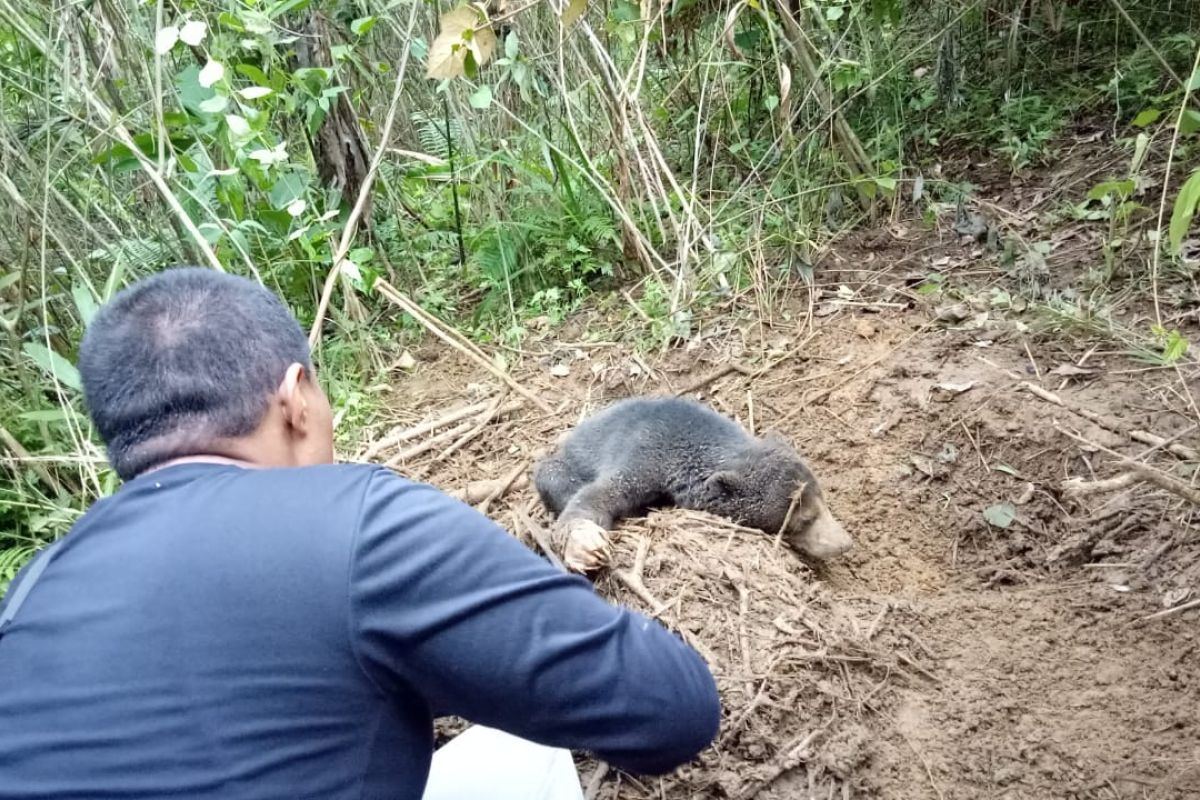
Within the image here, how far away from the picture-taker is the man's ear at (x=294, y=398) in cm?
189

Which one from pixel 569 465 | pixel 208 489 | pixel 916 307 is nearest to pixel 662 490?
pixel 569 465

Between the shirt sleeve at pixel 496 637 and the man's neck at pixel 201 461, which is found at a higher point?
the man's neck at pixel 201 461

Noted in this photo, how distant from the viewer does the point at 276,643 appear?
156 cm

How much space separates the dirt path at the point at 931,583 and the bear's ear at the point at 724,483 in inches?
7.1

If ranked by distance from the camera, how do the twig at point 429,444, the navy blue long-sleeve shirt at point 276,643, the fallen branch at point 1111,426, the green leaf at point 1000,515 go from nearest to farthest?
the navy blue long-sleeve shirt at point 276,643 < the fallen branch at point 1111,426 < the green leaf at point 1000,515 < the twig at point 429,444

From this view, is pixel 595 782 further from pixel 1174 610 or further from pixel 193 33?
pixel 193 33

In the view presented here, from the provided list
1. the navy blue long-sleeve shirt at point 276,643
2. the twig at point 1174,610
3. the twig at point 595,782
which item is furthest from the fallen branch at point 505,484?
the twig at point 1174,610

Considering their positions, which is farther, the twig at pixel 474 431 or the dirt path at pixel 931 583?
the twig at pixel 474 431

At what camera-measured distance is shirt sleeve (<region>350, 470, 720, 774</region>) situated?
1567mm

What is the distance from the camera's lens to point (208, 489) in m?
1.66

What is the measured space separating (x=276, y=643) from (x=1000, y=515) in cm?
308

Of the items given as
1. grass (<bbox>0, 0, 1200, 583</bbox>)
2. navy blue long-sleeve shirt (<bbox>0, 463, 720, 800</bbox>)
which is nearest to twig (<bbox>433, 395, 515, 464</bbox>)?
grass (<bbox>0, 0, 1200, 583</bbox>)

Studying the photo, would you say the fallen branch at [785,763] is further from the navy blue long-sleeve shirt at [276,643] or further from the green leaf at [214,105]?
the green leaf at [214,105]

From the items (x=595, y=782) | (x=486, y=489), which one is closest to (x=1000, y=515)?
(x=595, y=782)
